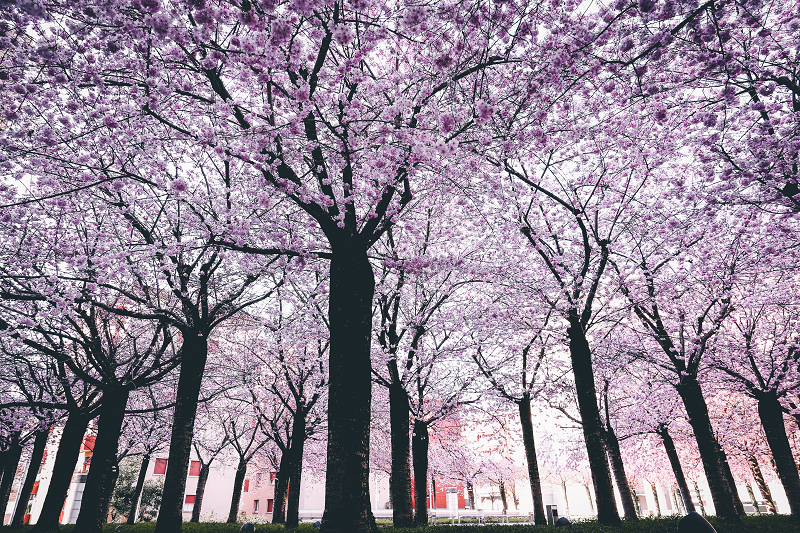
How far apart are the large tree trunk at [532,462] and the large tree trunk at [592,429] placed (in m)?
3.89

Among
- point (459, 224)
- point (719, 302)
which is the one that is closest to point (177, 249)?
point (459, 224)

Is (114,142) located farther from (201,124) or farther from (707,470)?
(707,470)

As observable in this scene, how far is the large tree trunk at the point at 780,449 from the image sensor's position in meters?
12.7

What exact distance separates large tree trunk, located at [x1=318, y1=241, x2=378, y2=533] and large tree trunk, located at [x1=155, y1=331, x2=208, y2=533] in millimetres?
4748

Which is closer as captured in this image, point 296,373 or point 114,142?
point 114,142

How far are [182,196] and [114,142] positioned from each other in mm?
1648

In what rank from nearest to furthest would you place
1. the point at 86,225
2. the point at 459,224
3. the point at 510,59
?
the point at 510,59, the point at 86,225, the point at 459,224

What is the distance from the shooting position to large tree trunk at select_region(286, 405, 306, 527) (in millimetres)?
14016

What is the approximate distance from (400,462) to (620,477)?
9.98 metres

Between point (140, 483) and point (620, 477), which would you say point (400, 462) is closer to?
point (620, 477)

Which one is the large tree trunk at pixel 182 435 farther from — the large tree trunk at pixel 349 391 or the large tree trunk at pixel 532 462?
the large tree trunk at pixel 532 462

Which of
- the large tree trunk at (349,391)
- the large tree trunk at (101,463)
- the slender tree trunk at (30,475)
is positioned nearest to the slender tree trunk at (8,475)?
the slender tree trunk at (30,475)

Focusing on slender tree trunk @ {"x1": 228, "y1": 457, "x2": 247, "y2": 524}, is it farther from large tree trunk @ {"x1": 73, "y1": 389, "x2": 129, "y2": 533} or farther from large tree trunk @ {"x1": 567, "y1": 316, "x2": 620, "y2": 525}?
large tree trunk @ {"x1": 567, "y1": 316, "x2": 620, "y2": 525}

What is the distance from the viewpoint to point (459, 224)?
14.9 m
